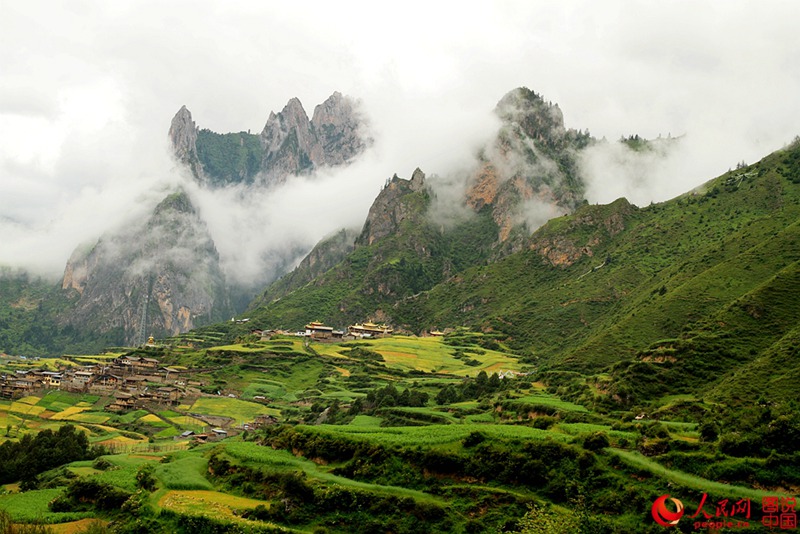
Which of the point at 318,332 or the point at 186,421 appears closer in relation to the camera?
the point at 186,421

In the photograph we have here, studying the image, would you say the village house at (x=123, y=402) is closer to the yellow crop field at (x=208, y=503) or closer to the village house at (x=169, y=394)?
the village house at (x=169, y=394)

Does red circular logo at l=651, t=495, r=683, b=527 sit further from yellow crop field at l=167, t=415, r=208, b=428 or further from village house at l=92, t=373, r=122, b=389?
village house at l=92, t=373, r=122, b=389

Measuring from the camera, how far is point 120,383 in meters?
126

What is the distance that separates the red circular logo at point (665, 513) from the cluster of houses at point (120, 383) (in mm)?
93796

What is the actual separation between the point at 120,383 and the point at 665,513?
110635 millimetres

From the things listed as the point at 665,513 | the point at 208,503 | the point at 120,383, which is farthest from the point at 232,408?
the point at 665,513

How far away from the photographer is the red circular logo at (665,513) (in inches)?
1443

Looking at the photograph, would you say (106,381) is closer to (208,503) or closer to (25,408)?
(25,408)

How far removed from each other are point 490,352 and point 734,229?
193 feet

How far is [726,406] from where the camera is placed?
5797cm

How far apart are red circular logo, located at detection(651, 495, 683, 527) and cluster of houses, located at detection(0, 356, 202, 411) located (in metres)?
93.8

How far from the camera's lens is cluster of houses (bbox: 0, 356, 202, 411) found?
115m
